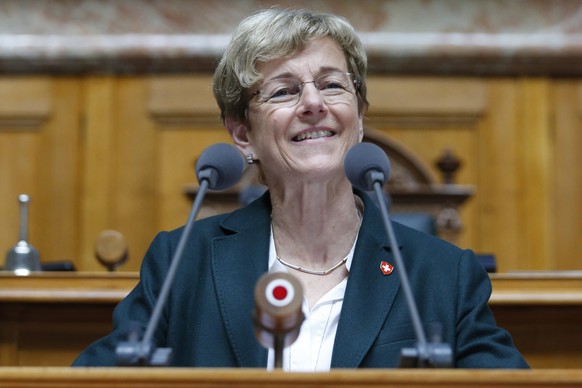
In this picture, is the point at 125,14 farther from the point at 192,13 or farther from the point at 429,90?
the point at 429,90

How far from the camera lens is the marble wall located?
5.03 meters

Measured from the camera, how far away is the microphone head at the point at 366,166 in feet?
6.47

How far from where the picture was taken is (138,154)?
16.6ft

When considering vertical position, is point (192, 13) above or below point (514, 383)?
above

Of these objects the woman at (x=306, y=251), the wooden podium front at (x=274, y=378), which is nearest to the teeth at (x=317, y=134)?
the woman at (x=306, y=251)

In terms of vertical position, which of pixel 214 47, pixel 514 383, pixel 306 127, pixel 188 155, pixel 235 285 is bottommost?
pixel 514 383

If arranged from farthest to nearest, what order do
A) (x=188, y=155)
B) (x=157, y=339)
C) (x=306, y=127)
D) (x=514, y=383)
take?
(x=188, y=155), (x=306, y=127), (x=157, y=339), (x=514, y=383)

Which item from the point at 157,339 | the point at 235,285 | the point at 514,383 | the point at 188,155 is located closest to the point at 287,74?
the point at 235,285

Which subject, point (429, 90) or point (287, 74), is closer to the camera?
point (287, 74)

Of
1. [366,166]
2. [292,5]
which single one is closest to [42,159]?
[292,5]

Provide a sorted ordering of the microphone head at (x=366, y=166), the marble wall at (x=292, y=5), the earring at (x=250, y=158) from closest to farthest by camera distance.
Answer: the microphone head at (x=366, y=166) → the earring at (x=250, y=158) → the marble wall at (x=292, y=5)

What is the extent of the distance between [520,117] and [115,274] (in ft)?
9.39

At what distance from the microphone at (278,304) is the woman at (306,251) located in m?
0.44

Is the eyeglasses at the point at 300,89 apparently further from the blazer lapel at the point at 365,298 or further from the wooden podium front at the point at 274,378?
the wooden podium front at the point at 274,378
